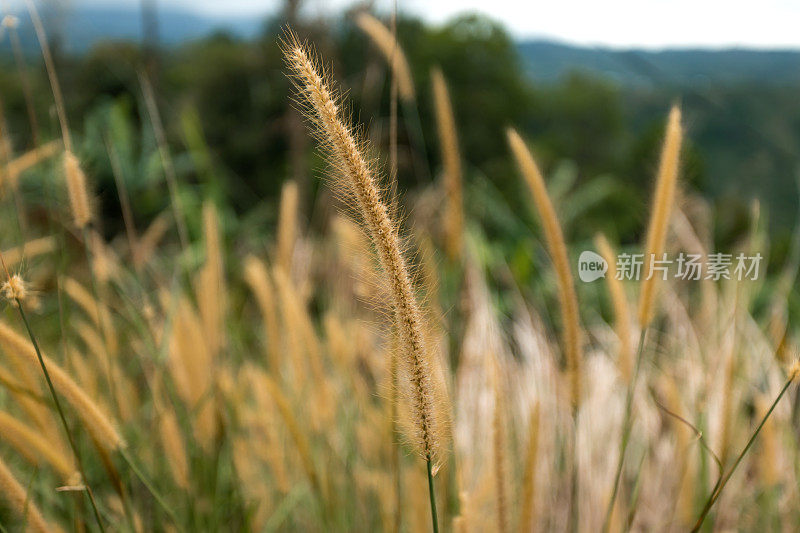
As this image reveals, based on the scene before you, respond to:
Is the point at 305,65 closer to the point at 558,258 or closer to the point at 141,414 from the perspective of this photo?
the point at 558,258

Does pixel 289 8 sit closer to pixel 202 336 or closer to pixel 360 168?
pixel 202 336

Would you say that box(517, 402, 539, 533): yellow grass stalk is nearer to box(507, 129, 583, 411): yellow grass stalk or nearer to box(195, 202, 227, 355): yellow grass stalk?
box(507, 129, 583, 411): yellow grass stalk

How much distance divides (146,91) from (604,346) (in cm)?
153

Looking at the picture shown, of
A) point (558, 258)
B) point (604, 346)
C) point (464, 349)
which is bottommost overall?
point (604, 346)

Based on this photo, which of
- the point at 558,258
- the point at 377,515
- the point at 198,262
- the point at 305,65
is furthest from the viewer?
the point at 198,262

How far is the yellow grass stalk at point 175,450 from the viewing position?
3.12 ft

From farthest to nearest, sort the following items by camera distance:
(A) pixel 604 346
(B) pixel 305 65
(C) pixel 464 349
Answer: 1. (A) pixel 604 346
2. (C) pixel 464 349
3. (B) pixel 305 65

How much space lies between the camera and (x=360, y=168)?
376 millimetres

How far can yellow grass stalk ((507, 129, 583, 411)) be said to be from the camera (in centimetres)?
63

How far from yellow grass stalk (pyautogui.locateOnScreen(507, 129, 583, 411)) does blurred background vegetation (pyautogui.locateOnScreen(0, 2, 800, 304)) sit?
1.16 feet

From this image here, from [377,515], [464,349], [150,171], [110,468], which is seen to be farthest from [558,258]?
[150,171]

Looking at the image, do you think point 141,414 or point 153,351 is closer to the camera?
point 153,351

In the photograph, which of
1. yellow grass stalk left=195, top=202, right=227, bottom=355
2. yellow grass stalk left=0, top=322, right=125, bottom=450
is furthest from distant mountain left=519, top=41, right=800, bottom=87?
yellow grass stalk left=0, top=322, right=125, bottom=450

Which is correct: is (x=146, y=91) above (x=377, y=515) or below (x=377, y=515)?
above
